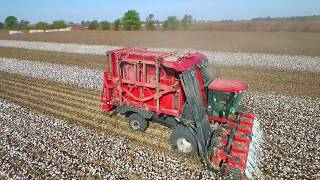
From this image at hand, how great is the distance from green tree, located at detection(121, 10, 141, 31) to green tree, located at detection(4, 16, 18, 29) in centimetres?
5572

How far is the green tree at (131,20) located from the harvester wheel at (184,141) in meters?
79.0

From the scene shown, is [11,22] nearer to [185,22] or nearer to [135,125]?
[185,22]

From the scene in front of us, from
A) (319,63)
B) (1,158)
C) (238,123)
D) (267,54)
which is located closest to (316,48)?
(267,54)

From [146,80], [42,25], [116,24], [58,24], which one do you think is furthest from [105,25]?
[146,80]

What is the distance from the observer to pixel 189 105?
36.5ft

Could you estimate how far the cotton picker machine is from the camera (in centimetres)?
1038

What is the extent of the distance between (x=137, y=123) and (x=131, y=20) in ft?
253

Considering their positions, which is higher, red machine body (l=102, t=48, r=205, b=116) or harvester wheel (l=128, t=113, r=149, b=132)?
red machine body (l=102, t=48, r=205, b=116)

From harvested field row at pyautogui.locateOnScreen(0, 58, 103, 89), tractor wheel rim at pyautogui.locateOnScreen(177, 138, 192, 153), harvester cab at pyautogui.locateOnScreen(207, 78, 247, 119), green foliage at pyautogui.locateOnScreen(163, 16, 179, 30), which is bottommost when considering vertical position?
tractor wheel rim at pyautogui.locateOnScreen(177, 138, 192, 153)

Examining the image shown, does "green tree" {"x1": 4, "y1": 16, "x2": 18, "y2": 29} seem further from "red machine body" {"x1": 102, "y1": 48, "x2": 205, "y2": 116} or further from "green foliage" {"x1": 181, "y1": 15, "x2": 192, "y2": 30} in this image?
"red machine body" {"x1": 102, "y1": 48, "x2": 205, "y2": 116}

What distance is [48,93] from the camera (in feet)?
63.2

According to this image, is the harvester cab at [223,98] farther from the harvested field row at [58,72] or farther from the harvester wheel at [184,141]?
the harvested field row at [58,72]

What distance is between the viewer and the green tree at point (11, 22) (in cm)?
11912

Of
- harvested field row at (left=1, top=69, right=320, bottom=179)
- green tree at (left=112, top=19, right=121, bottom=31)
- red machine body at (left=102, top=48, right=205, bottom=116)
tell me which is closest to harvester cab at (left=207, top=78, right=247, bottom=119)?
red machine body at (left=102, top=48, right=205, bottom=116)
